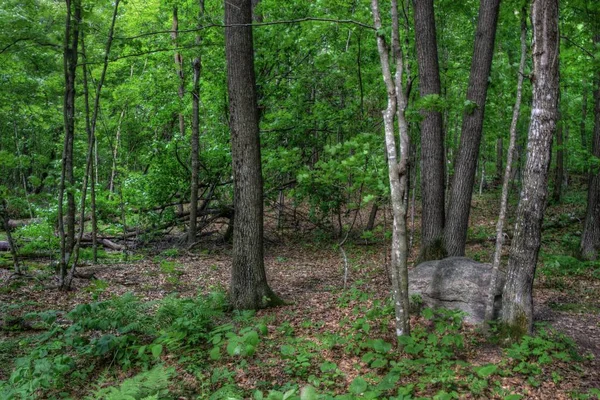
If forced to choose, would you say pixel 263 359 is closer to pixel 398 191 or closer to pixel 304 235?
pixel 398 191

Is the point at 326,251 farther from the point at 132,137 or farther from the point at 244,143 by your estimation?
the point at 132,137

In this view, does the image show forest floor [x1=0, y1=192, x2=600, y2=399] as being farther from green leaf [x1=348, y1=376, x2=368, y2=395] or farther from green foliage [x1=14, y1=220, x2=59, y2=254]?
green foliage [x1=14, y1=220, x2=59, y2=254]

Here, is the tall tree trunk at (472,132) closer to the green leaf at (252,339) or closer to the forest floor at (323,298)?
the forest floor at (323,298)

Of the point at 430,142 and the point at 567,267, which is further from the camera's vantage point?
the point at 567,267

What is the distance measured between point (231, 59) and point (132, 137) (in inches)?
452

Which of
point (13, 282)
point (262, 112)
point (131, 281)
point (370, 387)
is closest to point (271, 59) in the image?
point (262, 112)

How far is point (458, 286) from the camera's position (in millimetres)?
5785

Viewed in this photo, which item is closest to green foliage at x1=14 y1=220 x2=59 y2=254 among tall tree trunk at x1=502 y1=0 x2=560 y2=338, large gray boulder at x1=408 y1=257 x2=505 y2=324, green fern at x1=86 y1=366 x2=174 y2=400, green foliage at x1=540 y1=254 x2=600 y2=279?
green fern at x1=86 y1=366 x2=174 y2=400

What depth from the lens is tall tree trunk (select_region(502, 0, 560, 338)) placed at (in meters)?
4.48

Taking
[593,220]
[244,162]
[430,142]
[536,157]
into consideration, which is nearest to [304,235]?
[430,142]

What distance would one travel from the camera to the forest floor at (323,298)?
415 cm

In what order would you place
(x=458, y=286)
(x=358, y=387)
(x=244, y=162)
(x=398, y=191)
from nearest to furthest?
(x=358, y=387)
(x=398, y=191)
(x=458, y=286)
(x=244, y=162)

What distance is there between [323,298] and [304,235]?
635cm

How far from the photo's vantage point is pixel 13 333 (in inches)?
214
